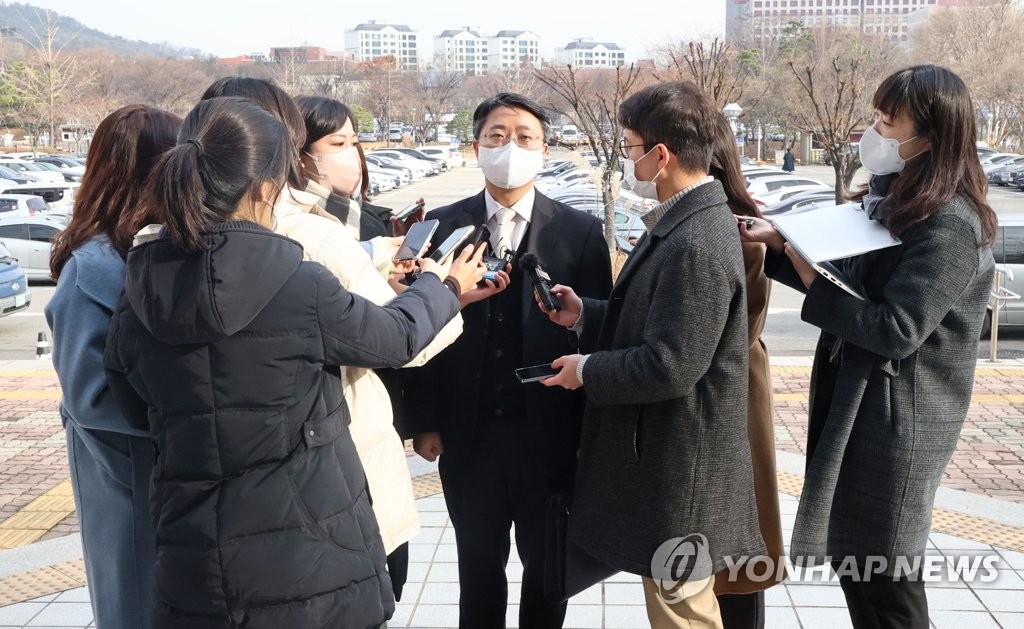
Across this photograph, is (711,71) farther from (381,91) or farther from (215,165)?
(381,91)

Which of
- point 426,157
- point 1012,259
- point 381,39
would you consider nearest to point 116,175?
point 1012,259

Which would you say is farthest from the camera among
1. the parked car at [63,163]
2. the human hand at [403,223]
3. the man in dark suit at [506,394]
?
the parked car at [63,163]

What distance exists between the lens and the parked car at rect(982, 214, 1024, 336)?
10.8m

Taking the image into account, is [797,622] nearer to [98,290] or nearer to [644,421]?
[644,421]

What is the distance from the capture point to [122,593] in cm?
260

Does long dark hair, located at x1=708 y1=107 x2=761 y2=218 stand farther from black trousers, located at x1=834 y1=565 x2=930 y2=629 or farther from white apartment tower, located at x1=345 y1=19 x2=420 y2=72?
white apartment tower, located at x1=345 y1=19 x2=420 y2=72

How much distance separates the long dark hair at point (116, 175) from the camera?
7.93ft

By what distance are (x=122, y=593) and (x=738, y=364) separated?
1797 millimetres

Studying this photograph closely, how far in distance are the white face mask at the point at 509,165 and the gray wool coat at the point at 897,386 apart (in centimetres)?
99

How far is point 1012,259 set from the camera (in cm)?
1109

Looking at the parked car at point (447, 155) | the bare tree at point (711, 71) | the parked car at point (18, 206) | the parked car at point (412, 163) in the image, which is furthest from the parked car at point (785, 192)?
the parked car at point (447, 155)

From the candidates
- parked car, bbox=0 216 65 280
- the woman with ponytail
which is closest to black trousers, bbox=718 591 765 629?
the woman with ponytail

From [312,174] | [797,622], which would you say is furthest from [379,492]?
[797,622]

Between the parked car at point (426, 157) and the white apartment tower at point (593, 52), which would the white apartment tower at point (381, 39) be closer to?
the white apartment tower at point (593, 52)
